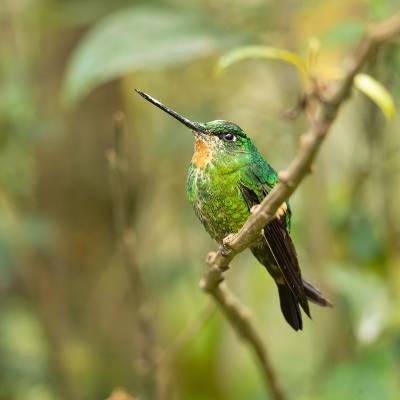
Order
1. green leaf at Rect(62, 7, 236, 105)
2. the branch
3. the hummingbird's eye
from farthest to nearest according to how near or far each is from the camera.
Answer: green leaf at Rect(62, 7, 236, 105) < the hummingbird's eye < the branch

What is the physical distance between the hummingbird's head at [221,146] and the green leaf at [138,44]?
60cm

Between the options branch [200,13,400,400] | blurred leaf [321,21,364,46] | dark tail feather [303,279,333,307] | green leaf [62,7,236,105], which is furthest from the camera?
green leaf [62,7,236,105]

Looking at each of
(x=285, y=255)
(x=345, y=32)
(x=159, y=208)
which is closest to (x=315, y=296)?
(x=285, y=255)

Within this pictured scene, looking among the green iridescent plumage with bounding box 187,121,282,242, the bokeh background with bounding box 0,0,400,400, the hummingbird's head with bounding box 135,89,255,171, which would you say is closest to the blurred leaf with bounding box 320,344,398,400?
the bokeh background with bounding box 0,0,400,400

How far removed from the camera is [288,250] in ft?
5.31

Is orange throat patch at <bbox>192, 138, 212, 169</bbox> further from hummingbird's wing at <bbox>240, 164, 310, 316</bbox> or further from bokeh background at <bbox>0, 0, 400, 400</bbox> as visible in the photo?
bokeh background at <bbox>0, 0, 400, 400</bbox>

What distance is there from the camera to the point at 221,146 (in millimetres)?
1816

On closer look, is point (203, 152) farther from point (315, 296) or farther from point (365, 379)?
point (365, 379)

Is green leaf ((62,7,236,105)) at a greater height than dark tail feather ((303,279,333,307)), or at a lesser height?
greater

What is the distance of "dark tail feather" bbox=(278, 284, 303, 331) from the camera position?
1752mm

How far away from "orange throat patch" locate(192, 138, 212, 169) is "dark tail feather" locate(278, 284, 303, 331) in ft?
1.15

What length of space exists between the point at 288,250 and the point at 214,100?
7.60ft

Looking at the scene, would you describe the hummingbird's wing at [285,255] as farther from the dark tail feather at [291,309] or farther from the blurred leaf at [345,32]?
the blurred leaf at [345,32]

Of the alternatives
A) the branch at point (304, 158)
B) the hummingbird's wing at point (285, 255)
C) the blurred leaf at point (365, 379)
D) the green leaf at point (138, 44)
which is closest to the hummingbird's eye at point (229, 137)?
the hummingbird's wing at point (285, 255)
